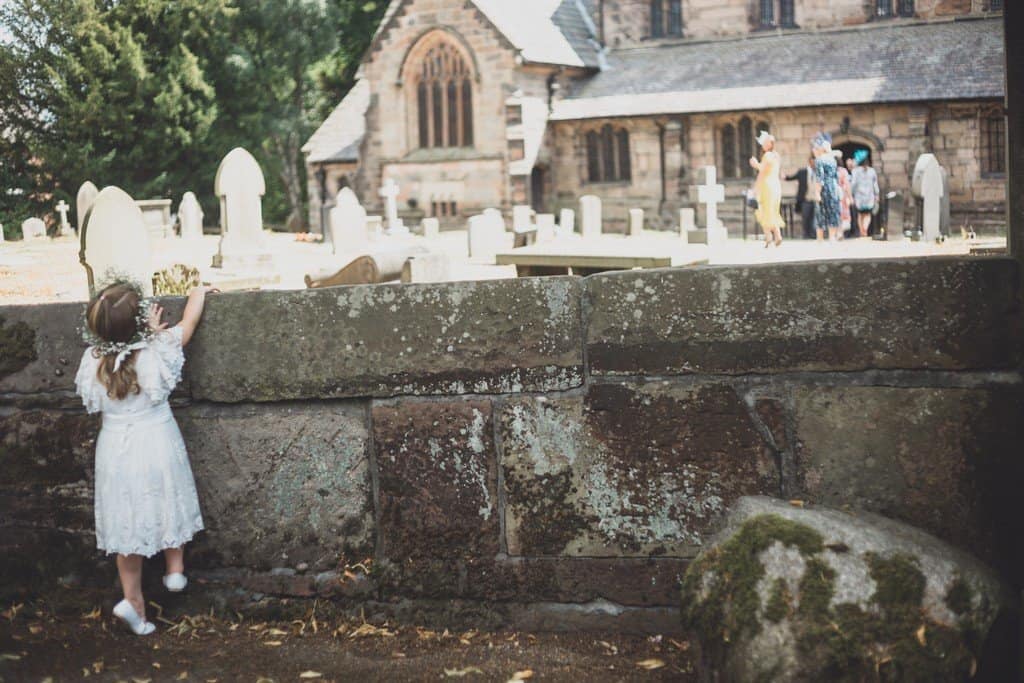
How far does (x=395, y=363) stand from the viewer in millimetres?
4508

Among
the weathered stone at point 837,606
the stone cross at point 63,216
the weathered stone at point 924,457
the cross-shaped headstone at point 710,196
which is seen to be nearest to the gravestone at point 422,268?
the weathered stone at point 924,457

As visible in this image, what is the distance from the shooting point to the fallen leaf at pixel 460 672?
13.4 feet

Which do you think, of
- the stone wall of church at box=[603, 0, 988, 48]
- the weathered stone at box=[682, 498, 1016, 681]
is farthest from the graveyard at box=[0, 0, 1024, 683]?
the stone wall of church at box=[603, 0, 988, 48]

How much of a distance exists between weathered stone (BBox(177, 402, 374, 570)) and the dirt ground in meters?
0.29

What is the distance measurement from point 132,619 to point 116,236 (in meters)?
10.2

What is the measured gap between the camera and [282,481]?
470cm

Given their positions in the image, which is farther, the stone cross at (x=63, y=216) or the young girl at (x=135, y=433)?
the stone cross at (x=63, y=216)

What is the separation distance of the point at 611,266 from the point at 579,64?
75.2ft

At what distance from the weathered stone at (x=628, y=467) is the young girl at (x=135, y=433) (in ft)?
4.33

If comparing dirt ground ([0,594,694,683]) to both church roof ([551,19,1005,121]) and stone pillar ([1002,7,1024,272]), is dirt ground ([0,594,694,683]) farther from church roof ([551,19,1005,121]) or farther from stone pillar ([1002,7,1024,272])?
church roof ([551,19,1005,121])

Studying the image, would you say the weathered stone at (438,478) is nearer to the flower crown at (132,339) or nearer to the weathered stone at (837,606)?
the flower crown at (132,339)

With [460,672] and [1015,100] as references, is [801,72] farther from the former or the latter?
[460,672]

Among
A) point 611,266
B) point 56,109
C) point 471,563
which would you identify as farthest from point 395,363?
point 56,109

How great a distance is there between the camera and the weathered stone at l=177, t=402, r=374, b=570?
4.63 meters
